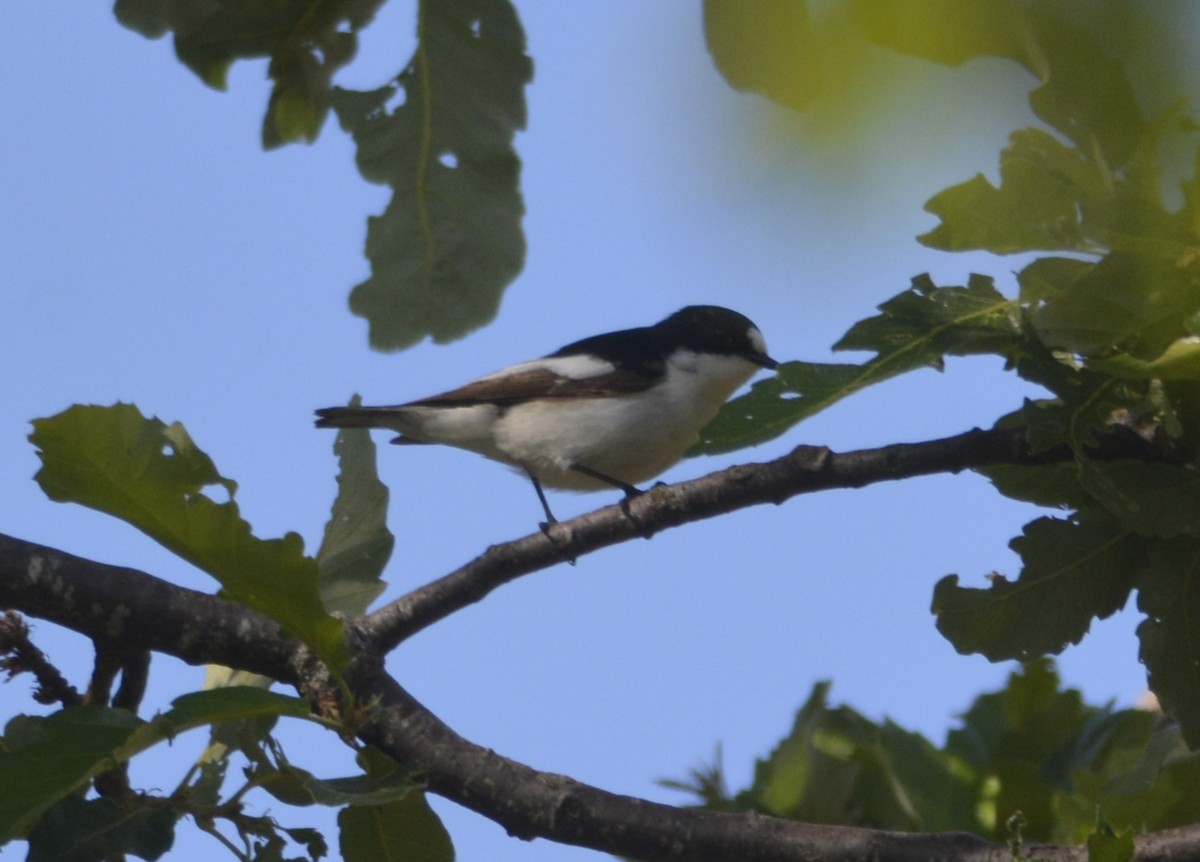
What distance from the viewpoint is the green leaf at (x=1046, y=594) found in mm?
2842

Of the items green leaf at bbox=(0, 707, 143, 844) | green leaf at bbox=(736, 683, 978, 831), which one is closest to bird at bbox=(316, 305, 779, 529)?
green leaf at bbox=(736, 683, 978, 831)

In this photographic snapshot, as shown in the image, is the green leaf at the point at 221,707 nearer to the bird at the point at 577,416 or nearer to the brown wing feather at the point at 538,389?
the bird at the point at 577,416

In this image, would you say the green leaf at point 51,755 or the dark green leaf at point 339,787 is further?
the dark green leaf at point 339,787

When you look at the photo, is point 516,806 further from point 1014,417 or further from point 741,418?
point 1014,417

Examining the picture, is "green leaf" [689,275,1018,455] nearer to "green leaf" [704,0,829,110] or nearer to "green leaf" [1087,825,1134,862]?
"green leaf" [1087,825,1134,862]

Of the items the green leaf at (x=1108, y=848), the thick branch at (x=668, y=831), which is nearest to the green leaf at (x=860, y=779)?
the thick branch at (x=668, y=831)

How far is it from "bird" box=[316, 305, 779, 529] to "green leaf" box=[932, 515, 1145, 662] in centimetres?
411

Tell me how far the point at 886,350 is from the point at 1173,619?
36.6 inches

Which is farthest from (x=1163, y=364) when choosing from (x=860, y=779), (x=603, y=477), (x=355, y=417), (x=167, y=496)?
(x=355, y=417)

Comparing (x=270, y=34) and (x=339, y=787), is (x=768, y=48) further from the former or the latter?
(x=339, y=787)

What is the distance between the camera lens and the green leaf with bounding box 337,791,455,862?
2.69 metres

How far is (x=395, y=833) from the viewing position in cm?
271

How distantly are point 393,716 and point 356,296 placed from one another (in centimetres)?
99

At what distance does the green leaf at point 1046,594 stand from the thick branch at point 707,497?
0.27 meters
